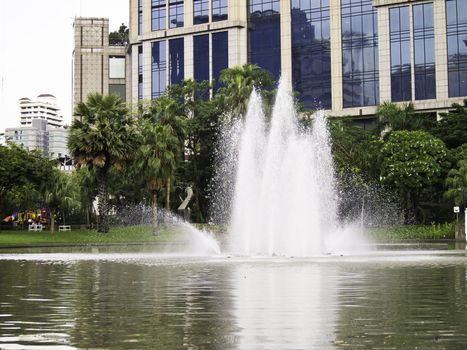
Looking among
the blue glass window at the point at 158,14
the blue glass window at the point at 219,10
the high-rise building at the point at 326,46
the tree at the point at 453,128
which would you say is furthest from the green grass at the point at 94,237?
the blue glass window at the point at 158,14

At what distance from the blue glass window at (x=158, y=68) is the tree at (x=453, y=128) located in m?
38.5

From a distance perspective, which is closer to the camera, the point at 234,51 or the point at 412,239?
the point at 412,239

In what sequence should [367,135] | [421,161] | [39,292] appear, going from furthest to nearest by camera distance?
1. [367,135]
2. [421,161]
3. [39,292]

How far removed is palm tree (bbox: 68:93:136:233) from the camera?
203ft

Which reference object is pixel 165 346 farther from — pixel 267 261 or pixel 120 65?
pixel 120 65

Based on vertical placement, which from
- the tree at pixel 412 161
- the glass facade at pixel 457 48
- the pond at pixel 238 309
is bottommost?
the pond at pixel 238 309

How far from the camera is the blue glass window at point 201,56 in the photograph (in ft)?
320

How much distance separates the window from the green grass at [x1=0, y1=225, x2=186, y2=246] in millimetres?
69063

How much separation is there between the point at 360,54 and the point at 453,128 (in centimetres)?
1877

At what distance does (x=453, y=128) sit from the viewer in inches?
2862

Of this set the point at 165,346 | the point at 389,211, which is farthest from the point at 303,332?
the point at 389,211

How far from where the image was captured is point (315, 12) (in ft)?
300

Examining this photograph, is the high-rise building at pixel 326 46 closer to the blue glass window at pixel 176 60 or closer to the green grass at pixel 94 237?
the blue glass window at pixel 176 60

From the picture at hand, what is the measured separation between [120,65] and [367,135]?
6619cm
